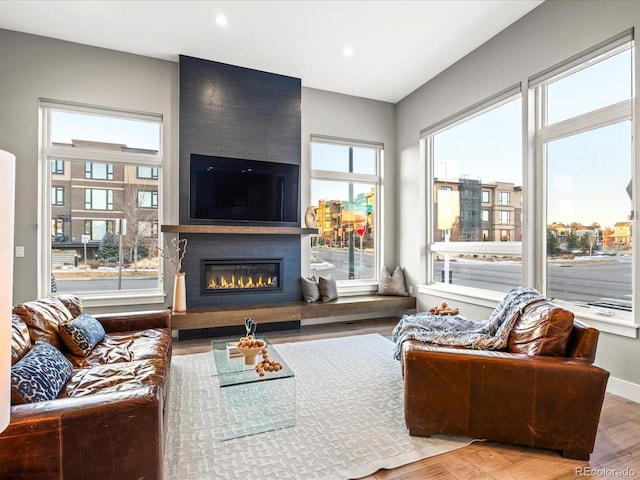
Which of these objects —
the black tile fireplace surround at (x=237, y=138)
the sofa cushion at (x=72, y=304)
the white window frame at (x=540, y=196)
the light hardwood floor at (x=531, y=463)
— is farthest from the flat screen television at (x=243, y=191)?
the light hardwood floor at (x=531, y=463)

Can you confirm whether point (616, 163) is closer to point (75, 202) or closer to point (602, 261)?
point (602, 261)

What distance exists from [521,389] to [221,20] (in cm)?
400

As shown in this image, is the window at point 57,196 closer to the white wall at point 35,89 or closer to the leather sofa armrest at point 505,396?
the white wall at point 35,89

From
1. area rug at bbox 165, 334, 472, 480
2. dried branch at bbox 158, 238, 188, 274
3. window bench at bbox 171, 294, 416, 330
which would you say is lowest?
area rug at bbox 165, 334, 472, 480

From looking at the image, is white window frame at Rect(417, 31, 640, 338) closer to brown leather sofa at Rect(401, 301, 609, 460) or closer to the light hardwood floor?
the light hardwood floor

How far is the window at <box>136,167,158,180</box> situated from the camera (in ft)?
13.9

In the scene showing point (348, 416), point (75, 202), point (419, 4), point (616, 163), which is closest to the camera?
point (348, 416)

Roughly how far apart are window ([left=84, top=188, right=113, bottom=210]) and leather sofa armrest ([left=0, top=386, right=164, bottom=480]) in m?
3.31

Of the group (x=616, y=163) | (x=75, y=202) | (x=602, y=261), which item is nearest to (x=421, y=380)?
(x=602, y=261)

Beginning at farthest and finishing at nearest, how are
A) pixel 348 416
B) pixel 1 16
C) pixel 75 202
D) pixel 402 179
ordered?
pixel 402 179 → pixel 75 202 → pixel 1 16 → pixel 348 416

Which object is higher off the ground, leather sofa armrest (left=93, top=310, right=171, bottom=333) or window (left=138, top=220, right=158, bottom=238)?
window (left=138, top=220, right=158, bottom=238)

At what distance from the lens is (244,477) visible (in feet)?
5.66

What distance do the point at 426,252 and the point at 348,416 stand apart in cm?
315

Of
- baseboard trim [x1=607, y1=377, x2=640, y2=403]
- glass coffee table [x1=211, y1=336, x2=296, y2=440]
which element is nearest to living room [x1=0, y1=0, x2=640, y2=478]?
baseboard trim [x1=607, y1=377, x2=640, y2=403]
